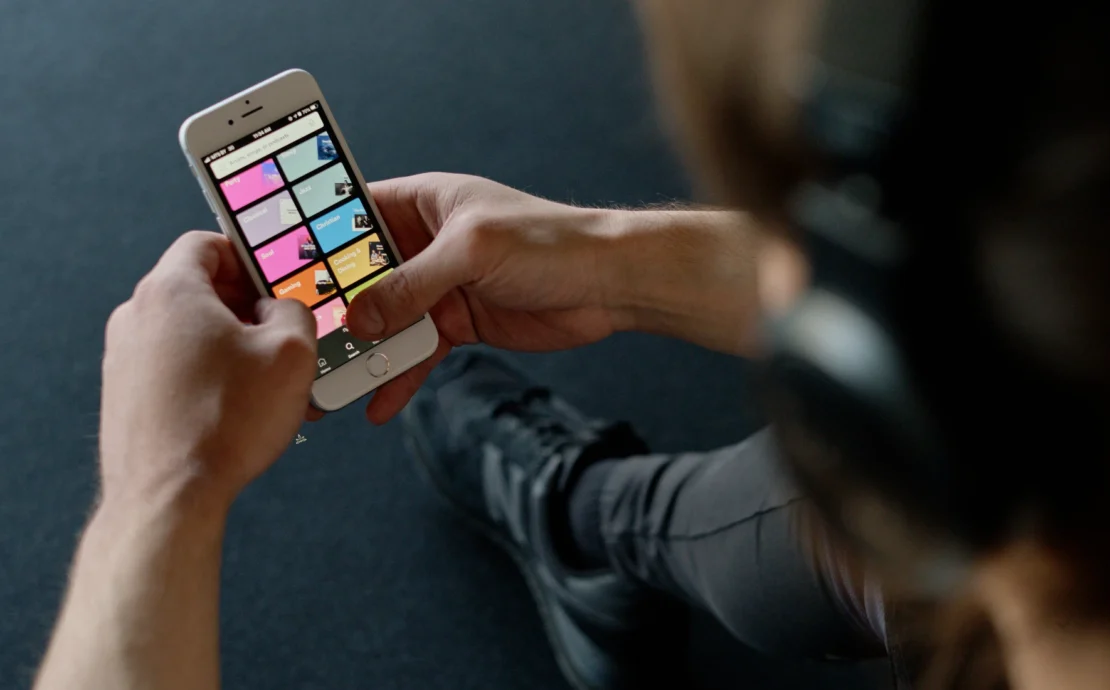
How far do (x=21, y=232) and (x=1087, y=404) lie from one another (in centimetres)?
147

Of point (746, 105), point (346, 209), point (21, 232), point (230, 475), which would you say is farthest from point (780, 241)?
point (21, 232)

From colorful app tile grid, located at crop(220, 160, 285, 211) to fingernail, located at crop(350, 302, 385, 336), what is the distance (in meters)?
0.13

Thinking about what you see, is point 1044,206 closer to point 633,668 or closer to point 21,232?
point 633,668

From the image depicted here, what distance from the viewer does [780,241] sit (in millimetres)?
331

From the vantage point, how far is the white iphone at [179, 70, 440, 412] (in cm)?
77

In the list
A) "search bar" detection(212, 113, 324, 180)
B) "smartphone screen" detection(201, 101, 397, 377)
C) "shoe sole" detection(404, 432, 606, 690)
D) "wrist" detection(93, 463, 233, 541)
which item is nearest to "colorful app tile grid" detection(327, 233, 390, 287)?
"smartphone screen" detection(201, 101, 397, 377)

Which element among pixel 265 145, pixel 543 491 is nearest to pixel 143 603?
pixel 265 145

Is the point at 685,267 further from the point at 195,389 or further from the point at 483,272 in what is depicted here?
the point at 195,389

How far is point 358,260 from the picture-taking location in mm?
830

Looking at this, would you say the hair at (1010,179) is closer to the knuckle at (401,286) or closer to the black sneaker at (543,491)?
the knuckle at (401,286)

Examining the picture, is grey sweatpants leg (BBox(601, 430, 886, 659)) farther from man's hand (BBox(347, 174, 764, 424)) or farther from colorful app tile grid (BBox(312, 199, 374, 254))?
colorful app tile grid (BBox(312, 199, 374, 254))

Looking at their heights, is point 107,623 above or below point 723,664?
above

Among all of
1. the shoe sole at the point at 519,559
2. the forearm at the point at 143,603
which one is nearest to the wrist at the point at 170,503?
the forearm at the point at 143,603

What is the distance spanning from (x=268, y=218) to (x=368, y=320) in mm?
127
